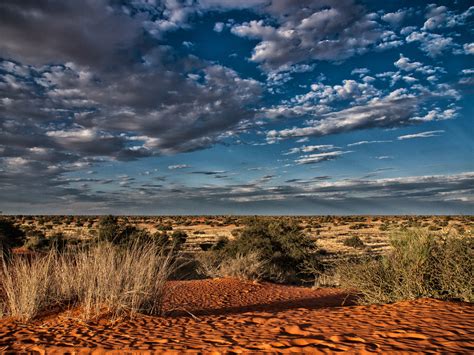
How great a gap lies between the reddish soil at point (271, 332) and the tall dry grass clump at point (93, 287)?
344 mm

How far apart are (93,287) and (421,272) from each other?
733cm

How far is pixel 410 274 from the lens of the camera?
910 cm

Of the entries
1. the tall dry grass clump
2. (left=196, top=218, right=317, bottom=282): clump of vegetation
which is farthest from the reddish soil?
(left=196, top=218, right=317, bottom=282): clump of vegetation

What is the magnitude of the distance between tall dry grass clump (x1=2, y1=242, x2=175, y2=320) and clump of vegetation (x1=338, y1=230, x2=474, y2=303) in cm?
539

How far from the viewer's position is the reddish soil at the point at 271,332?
5176 mm

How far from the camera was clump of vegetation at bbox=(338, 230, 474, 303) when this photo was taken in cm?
874

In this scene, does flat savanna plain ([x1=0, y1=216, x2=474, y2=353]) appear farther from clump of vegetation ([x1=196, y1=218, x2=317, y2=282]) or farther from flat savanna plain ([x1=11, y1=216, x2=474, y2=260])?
clump of vegetation ([x1=196, y1=218, x2=317, y2=282])

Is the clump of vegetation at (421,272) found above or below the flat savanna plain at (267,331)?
above

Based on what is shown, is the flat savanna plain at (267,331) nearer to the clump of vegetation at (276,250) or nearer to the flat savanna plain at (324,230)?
the flat savanna plain at (324,230)

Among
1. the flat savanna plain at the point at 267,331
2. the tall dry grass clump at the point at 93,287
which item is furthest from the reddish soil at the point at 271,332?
the tall dry grass clump at the point at 93,287

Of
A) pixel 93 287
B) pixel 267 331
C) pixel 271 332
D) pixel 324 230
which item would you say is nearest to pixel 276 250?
pixel 93 287

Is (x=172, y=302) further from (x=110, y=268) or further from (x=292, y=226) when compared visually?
(x=292, y=226)

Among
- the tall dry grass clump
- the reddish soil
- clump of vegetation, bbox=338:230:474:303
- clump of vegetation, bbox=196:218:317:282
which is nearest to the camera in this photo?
the reddish soil

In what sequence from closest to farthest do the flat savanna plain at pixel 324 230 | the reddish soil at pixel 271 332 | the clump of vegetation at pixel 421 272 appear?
the reddish soil at pixel 271 332 → the clump of vegetation at pixel 421 272 → the flat savanna plain at pixel 324 230
